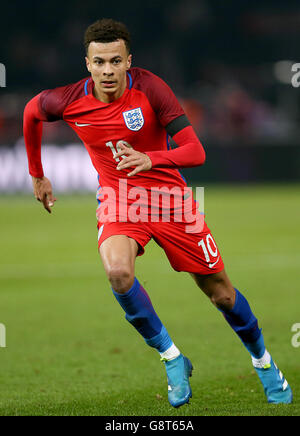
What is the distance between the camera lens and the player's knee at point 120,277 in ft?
14.3

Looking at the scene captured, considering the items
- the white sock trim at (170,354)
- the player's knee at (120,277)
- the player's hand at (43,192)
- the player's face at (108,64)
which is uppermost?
the player's face at (108,64)

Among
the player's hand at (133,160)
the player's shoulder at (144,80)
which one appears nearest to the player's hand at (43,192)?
the player's shoulder at (144,80)

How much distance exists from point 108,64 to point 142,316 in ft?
4.88

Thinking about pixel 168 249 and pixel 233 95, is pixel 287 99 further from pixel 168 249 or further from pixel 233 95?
pixel 168 249

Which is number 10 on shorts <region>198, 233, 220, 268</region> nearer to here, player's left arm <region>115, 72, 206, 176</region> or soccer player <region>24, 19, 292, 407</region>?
soccer player <region>24, 19, 292, 407</region>

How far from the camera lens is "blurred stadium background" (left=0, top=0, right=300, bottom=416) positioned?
5.32 metres

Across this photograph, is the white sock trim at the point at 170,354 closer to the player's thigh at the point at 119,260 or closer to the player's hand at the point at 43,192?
the player's thigh at the point at 119,260

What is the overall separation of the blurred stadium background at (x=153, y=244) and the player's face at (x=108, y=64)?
1.90 metres

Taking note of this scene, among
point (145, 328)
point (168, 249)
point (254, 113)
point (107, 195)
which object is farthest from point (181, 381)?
point (254, 113)

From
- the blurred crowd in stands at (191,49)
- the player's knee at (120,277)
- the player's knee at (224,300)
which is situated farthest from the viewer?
the blurred crowd in stands at (191,49)

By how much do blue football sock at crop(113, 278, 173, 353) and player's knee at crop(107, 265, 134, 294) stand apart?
1.7 inches

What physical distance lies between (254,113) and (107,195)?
17.2 metres

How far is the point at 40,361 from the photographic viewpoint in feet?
19.3

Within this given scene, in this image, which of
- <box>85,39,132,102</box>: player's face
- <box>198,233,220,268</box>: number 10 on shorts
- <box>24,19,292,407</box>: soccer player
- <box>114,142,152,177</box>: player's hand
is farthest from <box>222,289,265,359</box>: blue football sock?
<box>85,39,132,102</box>: player's face
